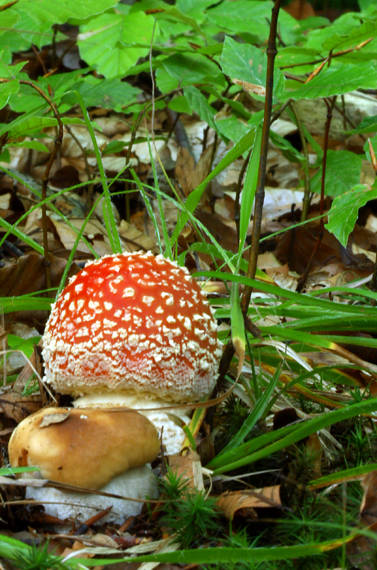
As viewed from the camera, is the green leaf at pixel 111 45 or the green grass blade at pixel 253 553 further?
the green leaf at pixel 111 45

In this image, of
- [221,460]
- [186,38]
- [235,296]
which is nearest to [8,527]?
[221,460]

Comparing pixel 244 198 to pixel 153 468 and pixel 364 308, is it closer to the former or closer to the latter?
pixel 364 308

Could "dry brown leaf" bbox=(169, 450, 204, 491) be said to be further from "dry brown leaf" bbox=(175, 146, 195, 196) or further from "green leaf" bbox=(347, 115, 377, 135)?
"dry brown leaf" bbox=(175, 146, 195, 196)

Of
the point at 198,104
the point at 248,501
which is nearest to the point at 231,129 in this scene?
the point at 198,104

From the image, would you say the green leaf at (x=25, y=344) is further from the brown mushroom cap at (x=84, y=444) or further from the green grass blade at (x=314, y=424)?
the green grass blade at (x=314, y=424)

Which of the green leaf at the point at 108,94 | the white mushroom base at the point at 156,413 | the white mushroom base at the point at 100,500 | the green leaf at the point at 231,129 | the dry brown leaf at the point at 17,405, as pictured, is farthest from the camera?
the green leaf at the point at 108,94

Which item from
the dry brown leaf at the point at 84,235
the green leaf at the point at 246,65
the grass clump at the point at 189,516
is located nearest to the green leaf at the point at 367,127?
the green leaf at the point at 246,65

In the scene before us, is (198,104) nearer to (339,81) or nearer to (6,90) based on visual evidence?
(339,81)
